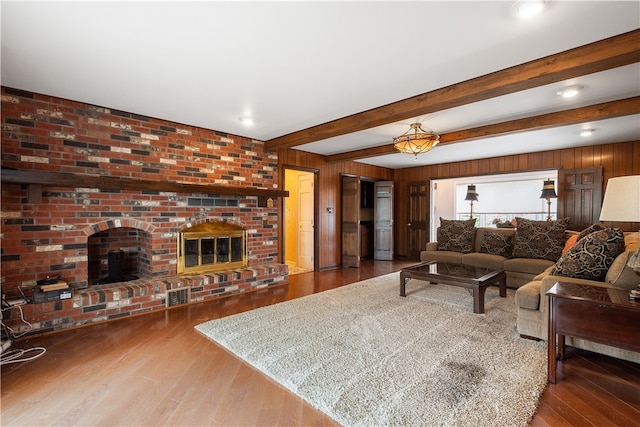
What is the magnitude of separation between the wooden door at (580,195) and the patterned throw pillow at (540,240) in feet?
3.64

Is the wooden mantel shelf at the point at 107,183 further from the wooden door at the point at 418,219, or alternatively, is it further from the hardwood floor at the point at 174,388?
the wooden door at the point at 418,219

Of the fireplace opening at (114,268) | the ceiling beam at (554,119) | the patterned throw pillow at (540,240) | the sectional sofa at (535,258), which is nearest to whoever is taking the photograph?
the sectional sofa at (535,258)

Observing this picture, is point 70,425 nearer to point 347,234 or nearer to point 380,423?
point 380,423

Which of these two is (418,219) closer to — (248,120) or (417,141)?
(417,141)

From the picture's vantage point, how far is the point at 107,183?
10.3 feet

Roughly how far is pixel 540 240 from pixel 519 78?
3.06 metres

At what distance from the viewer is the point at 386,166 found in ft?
24.7

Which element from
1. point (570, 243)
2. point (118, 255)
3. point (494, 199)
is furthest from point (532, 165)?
point (118, 255)

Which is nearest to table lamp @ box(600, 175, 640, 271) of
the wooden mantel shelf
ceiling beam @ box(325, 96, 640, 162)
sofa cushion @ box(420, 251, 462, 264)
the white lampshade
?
the white lampshade

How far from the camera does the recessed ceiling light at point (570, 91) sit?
284 cm

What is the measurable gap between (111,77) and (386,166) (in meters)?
6.01

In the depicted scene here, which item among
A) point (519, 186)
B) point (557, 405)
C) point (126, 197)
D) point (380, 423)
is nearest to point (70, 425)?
point (380, 423)

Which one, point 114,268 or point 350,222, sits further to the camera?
point 350,222

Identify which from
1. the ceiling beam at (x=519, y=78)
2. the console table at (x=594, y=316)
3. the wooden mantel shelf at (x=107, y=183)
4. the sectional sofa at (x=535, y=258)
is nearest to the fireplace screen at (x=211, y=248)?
the wooden mantel shelf at (x=107, y=183)
